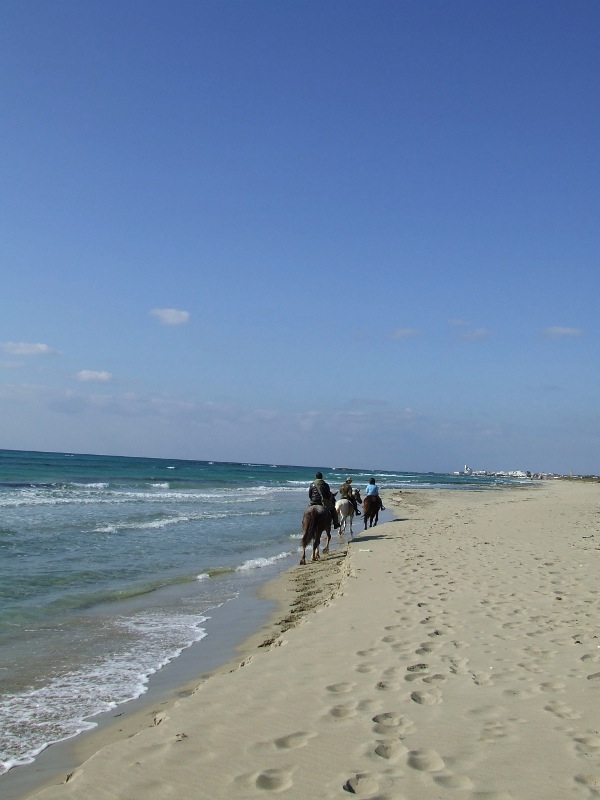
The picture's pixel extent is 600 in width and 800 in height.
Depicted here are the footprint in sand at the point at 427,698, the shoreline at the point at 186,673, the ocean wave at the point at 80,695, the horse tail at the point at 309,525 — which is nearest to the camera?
the shoreline at the point at 186,673

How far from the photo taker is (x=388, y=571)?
1096 cm

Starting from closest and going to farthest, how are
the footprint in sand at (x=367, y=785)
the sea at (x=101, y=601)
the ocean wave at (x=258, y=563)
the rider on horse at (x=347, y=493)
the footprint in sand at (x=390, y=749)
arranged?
the footprint in sand at (x=367, y=785) < the footprint in sand at (x=390, y=749) < the sea at (x=101, y=601) < the ocean wave at (x=258, y=563) < the rider on horse at (x=347, y=493)

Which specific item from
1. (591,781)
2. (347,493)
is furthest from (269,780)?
(347,493)

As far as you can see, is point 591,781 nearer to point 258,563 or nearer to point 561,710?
point 561,710

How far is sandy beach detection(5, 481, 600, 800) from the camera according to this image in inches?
133

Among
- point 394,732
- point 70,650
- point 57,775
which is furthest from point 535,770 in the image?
point 70,650

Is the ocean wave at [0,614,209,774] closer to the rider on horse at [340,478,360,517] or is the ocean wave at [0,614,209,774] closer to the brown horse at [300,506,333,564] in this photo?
the brown horse at [300,506,333,564]

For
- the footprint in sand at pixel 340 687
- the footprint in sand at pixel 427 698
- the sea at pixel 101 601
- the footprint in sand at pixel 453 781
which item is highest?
the footprint in sand at pixel 453 781

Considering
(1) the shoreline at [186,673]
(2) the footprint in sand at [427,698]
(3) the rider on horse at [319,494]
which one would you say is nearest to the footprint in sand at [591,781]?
(2) the footprint in sand at [427,698]

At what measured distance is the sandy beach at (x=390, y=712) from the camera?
338 cm

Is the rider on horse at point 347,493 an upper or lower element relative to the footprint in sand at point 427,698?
upper

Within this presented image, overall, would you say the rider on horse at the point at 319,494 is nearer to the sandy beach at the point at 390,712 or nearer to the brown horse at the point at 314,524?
the brown horse at the point at 314,524

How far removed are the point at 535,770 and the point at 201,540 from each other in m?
14.9

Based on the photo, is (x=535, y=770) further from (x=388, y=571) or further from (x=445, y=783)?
(x=388, y=571)
